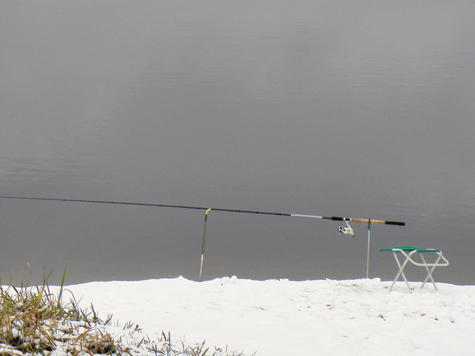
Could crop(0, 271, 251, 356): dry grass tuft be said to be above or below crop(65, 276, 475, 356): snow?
above

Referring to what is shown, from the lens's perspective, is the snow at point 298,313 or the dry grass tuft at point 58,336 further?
the snow at point 298,313

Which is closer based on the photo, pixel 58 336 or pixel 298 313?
pixel 58 336

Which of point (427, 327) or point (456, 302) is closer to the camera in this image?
point (427, 327)

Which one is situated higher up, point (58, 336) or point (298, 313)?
point (58, 336)

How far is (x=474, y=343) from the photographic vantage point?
6.21 meters

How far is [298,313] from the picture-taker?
7.19 meters

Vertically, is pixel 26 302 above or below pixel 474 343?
above

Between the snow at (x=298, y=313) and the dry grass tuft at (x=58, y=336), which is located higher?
the dry grass tuft at (x=58, y=336)

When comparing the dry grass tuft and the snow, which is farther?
the snow

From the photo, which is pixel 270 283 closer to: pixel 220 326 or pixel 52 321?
pixel 220 326

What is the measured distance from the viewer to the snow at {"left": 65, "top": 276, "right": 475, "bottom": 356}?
5.62 m

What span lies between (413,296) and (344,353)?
312 cm

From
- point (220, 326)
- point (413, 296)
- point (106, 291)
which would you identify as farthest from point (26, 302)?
point (413, 296)

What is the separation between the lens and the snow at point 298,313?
5.62 metres
